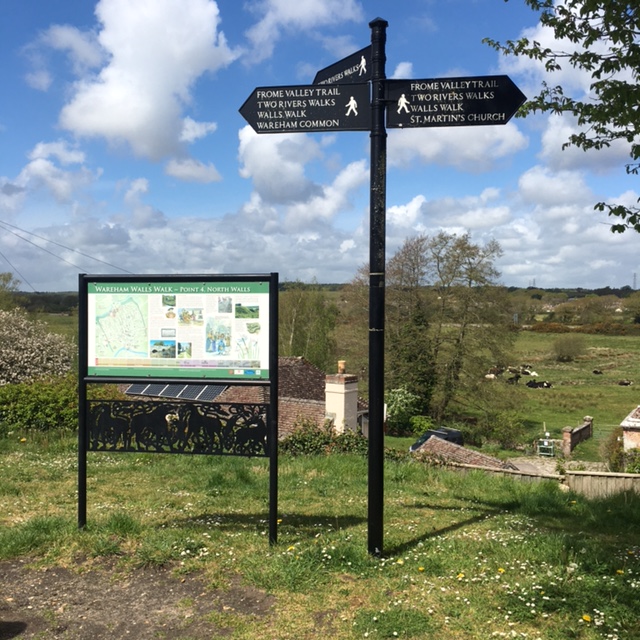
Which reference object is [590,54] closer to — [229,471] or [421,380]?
[229,471]

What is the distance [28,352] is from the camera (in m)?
24.1

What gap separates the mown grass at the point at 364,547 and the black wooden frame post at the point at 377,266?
0.47 metres

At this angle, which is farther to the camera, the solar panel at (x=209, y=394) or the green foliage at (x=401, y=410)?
the green foliage at (x=401, y=410)

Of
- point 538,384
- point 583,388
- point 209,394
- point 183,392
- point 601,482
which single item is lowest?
point 583,388

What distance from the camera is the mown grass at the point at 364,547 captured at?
3.96 metres

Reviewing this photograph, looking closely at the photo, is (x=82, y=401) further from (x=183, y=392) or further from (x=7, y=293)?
(x=7, y=293)

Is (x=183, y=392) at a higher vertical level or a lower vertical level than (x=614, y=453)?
higher

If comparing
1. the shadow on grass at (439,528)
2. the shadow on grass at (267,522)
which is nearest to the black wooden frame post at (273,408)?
the shadow on grass at (267,522)

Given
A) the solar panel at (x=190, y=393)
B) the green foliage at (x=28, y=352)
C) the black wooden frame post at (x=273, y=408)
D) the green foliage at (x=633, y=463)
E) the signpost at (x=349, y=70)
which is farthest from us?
the solar panel at (x=190, y=393)

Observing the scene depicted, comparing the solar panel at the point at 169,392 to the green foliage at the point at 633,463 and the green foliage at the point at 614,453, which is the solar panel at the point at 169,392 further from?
the green foliage at the point at 614,453

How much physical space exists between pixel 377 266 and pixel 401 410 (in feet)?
119

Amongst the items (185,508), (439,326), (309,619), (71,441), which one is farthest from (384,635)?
(439,326)

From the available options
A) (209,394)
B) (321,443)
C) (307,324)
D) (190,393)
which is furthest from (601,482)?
(307,324)

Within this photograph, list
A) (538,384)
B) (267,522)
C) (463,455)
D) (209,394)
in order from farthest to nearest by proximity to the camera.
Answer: (538,384)
(209,394)
(463,455)
(267,522)
